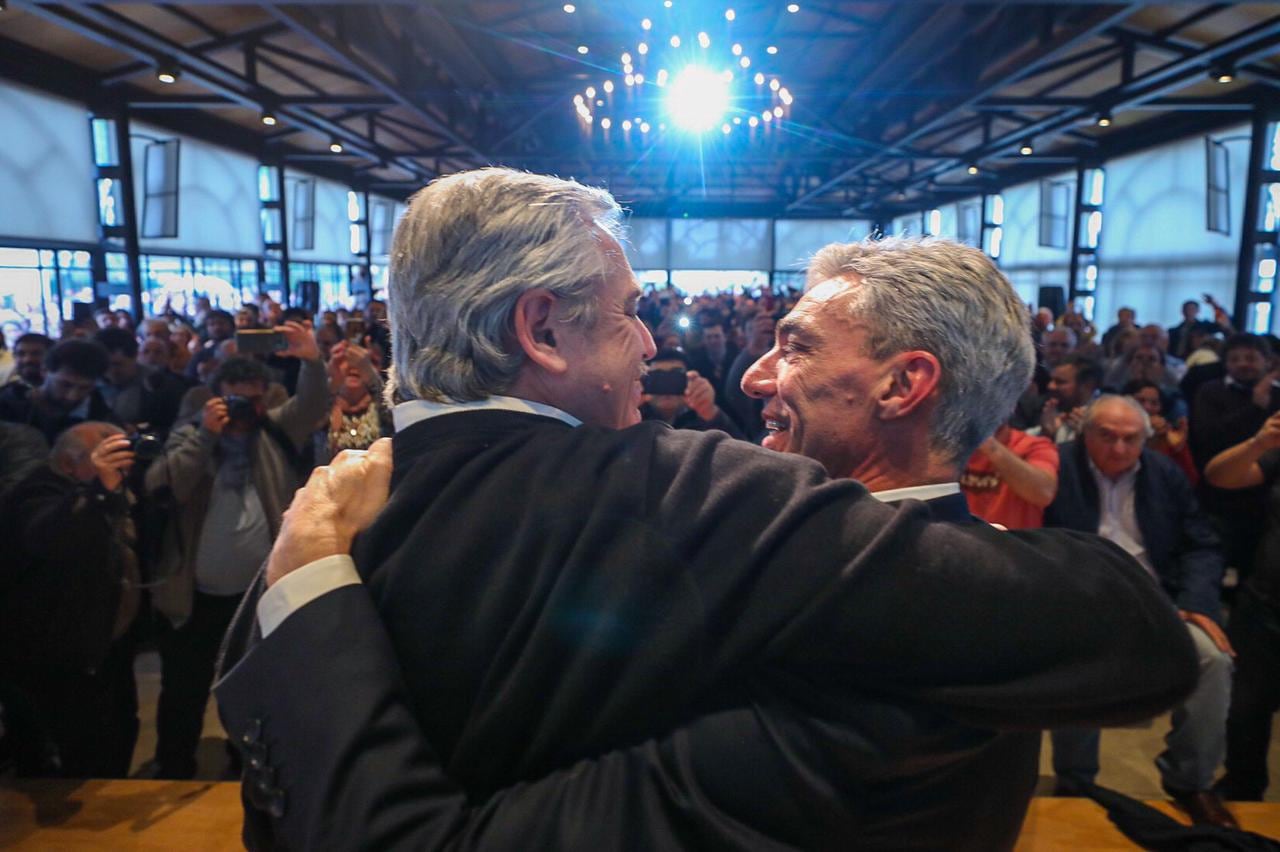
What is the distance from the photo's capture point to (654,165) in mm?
16562

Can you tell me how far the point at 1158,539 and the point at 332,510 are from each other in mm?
2985

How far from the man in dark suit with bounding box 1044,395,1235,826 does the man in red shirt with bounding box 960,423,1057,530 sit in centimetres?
14

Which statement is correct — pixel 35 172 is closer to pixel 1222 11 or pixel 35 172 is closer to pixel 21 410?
pixel 21 410

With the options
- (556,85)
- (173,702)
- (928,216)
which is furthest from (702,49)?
(928,216)

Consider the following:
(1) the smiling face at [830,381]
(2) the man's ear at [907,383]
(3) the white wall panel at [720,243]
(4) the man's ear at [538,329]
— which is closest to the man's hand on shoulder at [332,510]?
(4) the man's ear at [538,329]

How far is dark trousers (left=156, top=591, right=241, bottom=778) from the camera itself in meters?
3.30

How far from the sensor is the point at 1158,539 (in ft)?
9.77

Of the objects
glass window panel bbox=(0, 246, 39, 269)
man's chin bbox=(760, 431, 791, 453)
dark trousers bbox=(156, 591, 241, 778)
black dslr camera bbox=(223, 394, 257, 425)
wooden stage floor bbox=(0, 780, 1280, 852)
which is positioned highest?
glass window panel bbox=(0, 246, 39, 269)

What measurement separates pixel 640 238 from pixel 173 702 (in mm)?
26251

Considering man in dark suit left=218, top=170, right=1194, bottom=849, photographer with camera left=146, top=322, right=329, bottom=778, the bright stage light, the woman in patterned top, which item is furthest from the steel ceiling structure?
man in dark suit left=218, top=170, right=1194, bottom=849

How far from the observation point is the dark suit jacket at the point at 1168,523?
2914 mm

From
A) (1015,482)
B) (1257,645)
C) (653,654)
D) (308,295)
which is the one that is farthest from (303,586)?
(308,295)

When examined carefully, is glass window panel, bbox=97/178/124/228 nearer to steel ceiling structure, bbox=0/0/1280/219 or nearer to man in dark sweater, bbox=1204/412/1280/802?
steel ceiling structure, bbox=0/0/1280/219

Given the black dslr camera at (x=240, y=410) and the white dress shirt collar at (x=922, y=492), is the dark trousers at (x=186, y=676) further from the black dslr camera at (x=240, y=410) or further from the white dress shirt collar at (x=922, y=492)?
the white dress shirt collar at (x=922, y=492)
